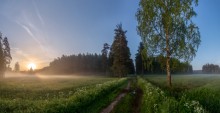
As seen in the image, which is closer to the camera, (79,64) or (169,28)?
(169,28)

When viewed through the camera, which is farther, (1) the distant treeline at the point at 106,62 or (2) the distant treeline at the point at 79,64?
(2) the distant treeline at the point at 79,64

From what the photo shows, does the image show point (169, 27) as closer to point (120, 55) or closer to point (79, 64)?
point (120, 55)

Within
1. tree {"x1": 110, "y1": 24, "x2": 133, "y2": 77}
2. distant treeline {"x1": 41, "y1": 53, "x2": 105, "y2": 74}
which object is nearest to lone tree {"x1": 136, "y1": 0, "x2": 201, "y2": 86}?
tree {"x1": 110, "y1": 24, "x2": 133, "y2": 77}

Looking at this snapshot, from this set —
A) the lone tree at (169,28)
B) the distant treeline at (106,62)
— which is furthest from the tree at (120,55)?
the lone tree at (169,28)

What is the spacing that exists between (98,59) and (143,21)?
135 metres

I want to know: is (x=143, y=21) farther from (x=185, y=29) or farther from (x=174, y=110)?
(x=174, y=110)

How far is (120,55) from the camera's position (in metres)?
97.1

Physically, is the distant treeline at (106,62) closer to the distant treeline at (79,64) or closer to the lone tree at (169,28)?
the distant treeline at (79,64)

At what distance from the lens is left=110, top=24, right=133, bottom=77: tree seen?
319ft

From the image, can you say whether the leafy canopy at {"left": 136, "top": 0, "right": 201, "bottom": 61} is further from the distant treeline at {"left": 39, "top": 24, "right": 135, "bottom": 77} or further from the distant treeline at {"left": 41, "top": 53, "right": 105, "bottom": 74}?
the distant treeline at {"left": 41, "top": 53, "right": 105, "bottom": 74}

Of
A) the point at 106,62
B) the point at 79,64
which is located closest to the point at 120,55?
the point at 106,62

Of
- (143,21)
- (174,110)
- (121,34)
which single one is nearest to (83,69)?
(121,34)

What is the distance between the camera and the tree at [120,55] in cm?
9738

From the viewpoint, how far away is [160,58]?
3669 cm
